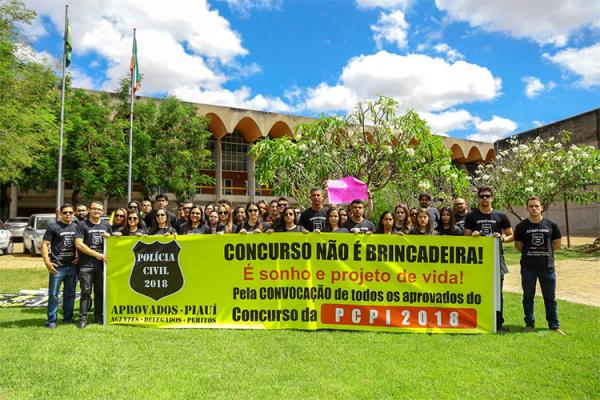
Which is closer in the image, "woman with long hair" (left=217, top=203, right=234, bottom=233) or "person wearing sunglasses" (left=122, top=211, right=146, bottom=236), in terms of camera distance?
"person wearing sunglasses" (left=122, top=211, right=146, bottom=236)

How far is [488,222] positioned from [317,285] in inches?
96.0

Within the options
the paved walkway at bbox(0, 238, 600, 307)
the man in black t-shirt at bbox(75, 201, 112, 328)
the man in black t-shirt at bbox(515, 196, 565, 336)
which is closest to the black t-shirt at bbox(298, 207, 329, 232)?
the man in black t-shirt at bbox(515, 196, 565, 336)

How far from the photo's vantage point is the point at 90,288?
6312 mm

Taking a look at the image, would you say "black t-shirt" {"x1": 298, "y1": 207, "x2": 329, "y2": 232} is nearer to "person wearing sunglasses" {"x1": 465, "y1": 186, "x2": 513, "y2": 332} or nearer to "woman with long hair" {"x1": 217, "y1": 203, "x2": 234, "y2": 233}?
"woman with long hair" {"x1": 217, "y1": 203, "x2": 234, "y2": 233}

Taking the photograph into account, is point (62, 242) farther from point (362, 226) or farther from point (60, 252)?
point (362, 226)

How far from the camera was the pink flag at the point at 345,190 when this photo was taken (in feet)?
38.9

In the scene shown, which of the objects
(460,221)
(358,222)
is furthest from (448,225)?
(358,222)

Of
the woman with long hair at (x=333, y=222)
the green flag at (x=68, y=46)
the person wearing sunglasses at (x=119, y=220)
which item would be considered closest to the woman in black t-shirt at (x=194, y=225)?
the person wearing sunglasses at (x=119, y=220)

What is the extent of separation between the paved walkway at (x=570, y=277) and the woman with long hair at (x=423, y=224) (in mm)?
4012

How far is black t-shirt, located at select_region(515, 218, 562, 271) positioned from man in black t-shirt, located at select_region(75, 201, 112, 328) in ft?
18.4

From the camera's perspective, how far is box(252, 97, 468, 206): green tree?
14070mm

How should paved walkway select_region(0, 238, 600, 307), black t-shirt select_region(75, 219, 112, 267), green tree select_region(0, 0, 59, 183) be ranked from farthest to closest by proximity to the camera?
1. green tree select_region(0, 0, 59, 183)
2. paved walkway select_region(0, 238, 600, 307)
3. black t-shirt select_region(75, 219, 112, 267)

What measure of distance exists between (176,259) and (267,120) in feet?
105

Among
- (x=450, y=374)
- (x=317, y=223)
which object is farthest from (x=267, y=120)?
(x=450, y=374)
